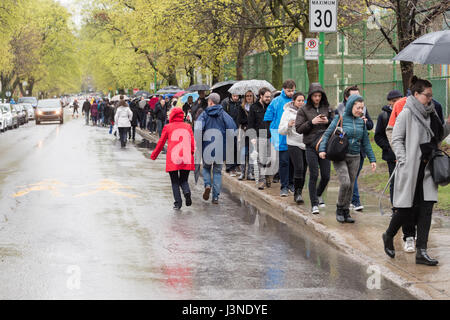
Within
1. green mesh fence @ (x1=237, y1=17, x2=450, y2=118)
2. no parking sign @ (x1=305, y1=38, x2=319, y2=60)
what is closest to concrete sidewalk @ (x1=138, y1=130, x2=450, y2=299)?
no parking sign @ (x1=305, y1=38, x2=319, y2=60)

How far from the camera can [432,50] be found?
26.0ft

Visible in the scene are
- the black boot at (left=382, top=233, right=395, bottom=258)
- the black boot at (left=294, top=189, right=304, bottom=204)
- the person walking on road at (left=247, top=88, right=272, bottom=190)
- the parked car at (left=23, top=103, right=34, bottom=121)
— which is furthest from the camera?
the parked car at (left=23, top=103, right=34, bottom=121)

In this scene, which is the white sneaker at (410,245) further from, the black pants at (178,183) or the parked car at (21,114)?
the parked car at (21,114)

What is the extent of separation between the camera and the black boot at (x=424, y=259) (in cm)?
750

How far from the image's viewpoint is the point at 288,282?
6980 millimetres

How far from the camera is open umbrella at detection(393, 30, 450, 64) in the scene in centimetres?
780

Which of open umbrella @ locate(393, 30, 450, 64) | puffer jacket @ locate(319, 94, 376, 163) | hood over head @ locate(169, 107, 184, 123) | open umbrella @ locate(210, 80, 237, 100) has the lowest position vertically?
puffer jacket @ locate(319, 94, 376, 163)

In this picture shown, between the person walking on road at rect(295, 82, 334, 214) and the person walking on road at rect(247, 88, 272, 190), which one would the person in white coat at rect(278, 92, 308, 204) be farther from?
the person walking on road at rect(247, 88, 272, 190)

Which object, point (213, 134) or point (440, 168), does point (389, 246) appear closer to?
point (440, 168)

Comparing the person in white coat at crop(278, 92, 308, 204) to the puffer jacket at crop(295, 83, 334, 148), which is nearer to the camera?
the puffer jacket at crop(295, 83, 334, 148)

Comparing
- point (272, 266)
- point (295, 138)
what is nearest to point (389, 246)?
point (272, 266)

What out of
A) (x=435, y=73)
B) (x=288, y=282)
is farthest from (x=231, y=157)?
(x=288, y=282)

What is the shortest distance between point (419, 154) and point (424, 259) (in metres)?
1.06

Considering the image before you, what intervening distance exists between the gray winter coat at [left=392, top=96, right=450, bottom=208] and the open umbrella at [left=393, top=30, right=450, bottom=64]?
0.53 meters
